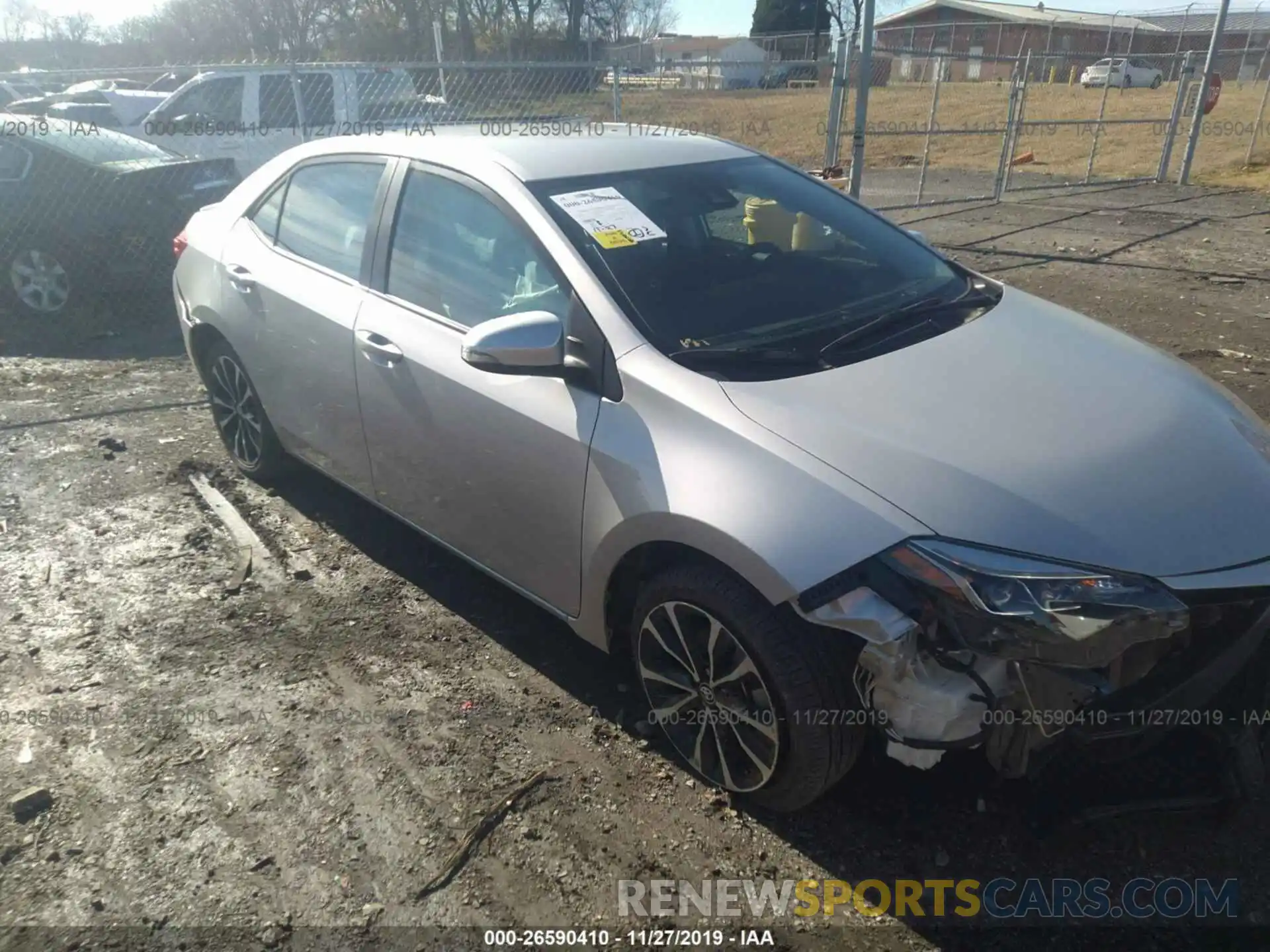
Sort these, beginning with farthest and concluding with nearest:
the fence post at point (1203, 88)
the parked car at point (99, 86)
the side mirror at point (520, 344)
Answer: the parked car at point (99, 86) → the fence post at point (1203, 88) → the side mirror at point (520, 344)

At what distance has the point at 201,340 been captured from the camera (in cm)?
446

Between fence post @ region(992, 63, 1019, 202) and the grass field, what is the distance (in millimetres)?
345

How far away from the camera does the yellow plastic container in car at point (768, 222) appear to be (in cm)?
334

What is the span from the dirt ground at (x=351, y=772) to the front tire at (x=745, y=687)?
0.57 feet

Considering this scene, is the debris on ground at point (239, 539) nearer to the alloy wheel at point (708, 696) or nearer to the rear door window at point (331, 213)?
the rear door window at point (331, 213)

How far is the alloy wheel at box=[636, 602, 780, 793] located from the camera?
238 centimetres

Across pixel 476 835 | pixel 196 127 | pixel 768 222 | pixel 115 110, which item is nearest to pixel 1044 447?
pixel 768 222

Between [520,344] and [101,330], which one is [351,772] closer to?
[520,344]

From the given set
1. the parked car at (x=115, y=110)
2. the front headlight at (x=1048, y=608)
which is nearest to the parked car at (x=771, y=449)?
the front headlight at (x=1048, y=608)

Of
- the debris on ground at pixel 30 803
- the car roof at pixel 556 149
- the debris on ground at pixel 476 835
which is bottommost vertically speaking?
the debris on ground at pixel 30 803

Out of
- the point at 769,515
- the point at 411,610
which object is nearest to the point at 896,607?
the point at 769,515

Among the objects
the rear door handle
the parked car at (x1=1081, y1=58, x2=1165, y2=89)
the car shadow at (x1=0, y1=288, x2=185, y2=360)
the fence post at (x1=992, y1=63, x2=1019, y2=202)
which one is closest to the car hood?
the rear door handle

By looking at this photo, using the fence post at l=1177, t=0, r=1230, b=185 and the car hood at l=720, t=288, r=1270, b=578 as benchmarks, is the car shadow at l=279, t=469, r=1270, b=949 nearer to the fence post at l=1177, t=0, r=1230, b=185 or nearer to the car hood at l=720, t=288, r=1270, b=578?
the car hood at l=720, t=288, r=1270, b=578

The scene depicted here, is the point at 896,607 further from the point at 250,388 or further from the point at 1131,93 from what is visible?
the point at 1131,93
